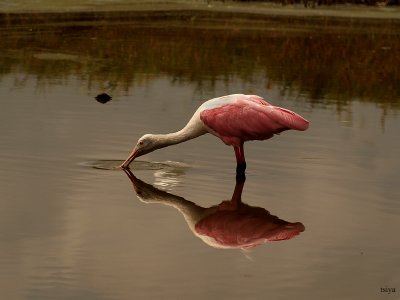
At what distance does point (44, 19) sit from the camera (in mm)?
23781

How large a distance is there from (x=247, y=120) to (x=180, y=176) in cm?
73

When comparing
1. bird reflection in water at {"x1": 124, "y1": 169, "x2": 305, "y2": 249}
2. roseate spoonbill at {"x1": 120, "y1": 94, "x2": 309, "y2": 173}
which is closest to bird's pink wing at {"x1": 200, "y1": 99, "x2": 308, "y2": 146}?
roseate spoonbill at {"x1": 120, "y1": 94, "x2": 309, "y2": 173}

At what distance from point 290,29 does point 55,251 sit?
17144mm

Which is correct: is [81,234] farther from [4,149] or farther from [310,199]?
[4,149]

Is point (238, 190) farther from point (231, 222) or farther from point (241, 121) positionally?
point (231, 222)

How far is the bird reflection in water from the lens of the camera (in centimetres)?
785

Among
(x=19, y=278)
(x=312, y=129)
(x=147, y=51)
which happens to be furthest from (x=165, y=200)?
(x=147, y=51)

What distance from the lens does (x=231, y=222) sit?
330 inches

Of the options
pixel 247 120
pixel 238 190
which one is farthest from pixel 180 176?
pixel 247 120

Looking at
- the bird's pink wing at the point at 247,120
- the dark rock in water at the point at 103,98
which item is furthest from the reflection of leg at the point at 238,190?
the dark rock in water at the point at 103,98

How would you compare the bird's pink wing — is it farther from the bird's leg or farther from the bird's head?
the bird's head

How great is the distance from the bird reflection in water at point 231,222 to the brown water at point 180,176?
0.23ft

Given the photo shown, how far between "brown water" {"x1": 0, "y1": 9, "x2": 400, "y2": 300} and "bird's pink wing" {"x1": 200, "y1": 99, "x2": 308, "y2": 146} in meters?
0.37

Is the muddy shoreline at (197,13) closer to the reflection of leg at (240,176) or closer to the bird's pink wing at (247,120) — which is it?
the bird's pink wing at (247,120)
